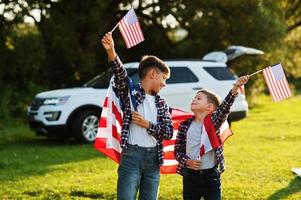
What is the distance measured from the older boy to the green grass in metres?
2.73

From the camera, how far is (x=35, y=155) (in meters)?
11.2

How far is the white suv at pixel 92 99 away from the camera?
1268cm

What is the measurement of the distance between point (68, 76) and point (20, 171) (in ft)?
30.7

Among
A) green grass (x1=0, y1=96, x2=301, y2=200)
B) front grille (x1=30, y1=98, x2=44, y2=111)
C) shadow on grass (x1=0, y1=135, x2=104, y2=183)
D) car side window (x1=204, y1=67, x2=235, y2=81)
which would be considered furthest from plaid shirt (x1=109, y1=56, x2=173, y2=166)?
car side window (x1=204, y1=67, x2=235, y2=81)

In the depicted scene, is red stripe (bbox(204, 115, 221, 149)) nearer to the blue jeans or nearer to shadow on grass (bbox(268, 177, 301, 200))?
the blue jeans

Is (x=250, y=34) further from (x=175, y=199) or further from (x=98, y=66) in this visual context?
(x=175, y=199)

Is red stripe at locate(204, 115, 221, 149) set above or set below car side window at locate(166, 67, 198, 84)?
below

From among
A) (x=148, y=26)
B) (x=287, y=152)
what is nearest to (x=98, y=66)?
(x=148, y=26)

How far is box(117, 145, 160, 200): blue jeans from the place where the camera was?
458 cm

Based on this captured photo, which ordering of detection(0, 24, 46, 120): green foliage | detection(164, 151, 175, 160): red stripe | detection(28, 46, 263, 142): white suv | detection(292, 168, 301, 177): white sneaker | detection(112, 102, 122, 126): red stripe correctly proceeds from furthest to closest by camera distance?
detection(0, 24, 46, 120): green foliage → detection(28, 46, 263, 142): white suv → detection(292, 168, 301, 177): white sneaker → detection(164, 151, 175, 160): red stripe → detection(112, 102, 122, 126): red stripe

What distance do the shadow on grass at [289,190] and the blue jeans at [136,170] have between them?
9.86 ft

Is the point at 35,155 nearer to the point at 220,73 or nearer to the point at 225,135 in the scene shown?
the point at 220,73

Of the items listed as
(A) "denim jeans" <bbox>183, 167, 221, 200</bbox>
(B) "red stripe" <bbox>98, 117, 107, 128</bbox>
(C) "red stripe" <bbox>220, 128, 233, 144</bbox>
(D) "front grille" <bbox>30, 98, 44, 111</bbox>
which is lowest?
(A) "denim jeans" <bbox>183, 167, 221, 200</bbox>

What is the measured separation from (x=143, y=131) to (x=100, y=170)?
4.99m
